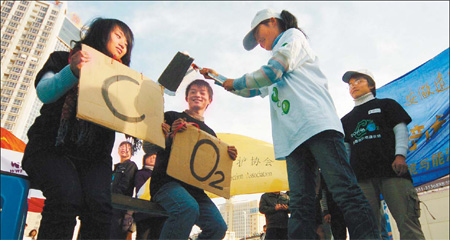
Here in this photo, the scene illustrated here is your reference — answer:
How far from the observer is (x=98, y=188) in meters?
1.67

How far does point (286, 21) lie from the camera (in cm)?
246

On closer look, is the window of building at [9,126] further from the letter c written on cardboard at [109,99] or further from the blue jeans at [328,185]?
the blue jeans at [328,185]

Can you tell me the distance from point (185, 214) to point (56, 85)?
1.18 m

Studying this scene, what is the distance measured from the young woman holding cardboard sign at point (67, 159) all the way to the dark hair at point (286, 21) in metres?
1.50

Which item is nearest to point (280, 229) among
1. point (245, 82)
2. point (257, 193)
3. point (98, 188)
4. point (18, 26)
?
point (257, 193)

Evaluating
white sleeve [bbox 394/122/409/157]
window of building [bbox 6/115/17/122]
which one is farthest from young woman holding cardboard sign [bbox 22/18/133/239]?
window of building [bbox 6/115/17/122]

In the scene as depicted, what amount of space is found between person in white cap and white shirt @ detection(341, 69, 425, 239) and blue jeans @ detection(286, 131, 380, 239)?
95 centimetres

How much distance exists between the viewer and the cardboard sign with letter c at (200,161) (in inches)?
95.5

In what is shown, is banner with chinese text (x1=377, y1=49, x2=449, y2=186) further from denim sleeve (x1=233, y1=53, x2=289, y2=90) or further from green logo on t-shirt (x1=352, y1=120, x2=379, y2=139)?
denim sleeve (x1=233, y1=53, x2=289, y2=90)

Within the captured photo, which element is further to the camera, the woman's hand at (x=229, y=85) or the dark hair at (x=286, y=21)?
the dark hair at (x=286, y=21)

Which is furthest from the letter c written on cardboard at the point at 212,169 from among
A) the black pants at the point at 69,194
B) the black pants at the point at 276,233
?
the black pants at the point at 276,233

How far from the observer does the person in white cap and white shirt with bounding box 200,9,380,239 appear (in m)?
1.76

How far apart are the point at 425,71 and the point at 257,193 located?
2.96m

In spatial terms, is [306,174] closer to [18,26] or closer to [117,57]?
[117,57]
